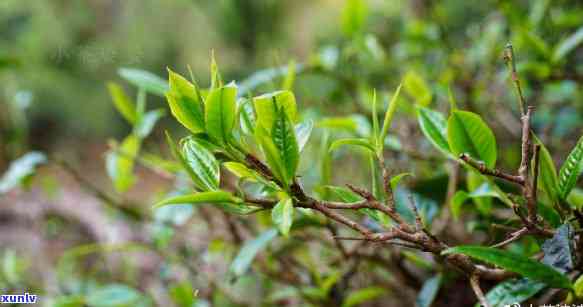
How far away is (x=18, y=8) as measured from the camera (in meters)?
2.07

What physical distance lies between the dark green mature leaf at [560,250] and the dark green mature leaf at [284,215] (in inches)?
7.5

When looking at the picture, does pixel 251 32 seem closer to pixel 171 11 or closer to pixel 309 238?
pixel 171 11

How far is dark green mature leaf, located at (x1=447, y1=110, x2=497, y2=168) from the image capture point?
403 millimetres

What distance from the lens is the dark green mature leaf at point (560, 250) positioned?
373mm

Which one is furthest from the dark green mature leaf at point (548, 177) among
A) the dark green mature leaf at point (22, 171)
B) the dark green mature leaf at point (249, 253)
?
the dark green mature leaf at point (22, 171)

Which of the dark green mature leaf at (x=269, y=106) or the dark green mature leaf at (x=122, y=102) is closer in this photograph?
the dark green mature leaf at (x=269, y=106)

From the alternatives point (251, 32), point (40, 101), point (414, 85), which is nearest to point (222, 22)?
point (251, 32)

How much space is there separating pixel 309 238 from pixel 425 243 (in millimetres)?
368

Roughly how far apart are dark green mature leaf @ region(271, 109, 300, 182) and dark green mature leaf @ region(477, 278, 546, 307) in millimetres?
198

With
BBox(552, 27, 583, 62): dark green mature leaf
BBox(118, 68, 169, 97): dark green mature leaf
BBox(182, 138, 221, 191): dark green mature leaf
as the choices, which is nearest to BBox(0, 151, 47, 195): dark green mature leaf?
BBox(118, 68, 169, 97): dark green mature leaf

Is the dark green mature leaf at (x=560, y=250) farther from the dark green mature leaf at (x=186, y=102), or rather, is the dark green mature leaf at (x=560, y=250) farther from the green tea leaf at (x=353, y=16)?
the green tea leaf at (x=353, y=16)

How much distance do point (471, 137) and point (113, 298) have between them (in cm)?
52

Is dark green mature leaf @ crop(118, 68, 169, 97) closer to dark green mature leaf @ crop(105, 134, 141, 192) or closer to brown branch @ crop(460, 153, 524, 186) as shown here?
dark green mature leaf @ crop(105, 134, 141, 192)

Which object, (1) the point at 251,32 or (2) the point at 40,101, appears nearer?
(1) the point at 251,32
